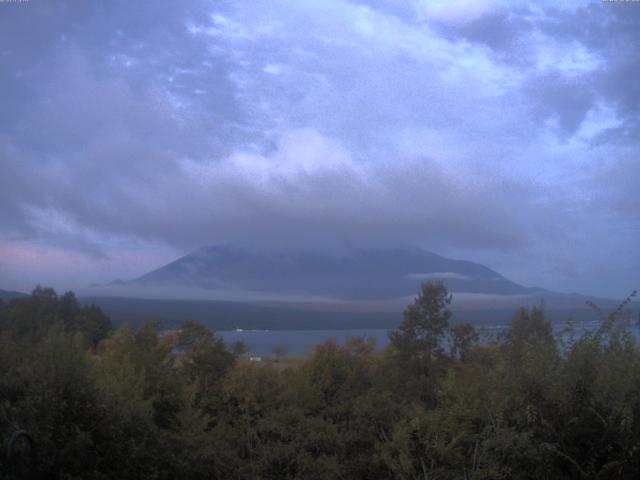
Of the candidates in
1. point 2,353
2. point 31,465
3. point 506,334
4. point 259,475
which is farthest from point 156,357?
point 506,334

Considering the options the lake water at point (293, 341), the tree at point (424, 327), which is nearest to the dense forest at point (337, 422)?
the lake water at point (293, 341)

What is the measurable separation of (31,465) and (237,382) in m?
10.6

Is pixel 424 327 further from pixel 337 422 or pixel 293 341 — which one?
pixel 337 422

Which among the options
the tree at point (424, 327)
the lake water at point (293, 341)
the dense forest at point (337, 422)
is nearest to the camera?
the dense forest at point (337, 422)

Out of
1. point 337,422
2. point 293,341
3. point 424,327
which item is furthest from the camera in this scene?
point 293,341

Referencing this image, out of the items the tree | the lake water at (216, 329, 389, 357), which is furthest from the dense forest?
the tree

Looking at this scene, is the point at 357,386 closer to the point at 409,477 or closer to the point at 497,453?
the point at 409,477

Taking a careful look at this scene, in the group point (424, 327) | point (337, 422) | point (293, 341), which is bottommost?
point (337, 422)

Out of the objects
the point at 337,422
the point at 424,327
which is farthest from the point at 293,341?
the point at 337,422

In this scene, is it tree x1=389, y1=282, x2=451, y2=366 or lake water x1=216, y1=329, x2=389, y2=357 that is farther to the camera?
tree x1=389, y1=282, x2=451, y2=366

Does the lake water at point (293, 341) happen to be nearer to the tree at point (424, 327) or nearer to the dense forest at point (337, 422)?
the tree at point (424, 327)

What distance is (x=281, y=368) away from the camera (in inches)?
768

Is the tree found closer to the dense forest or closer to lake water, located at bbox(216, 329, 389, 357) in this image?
lake water, located at bbox(216, 329, 389, 357)

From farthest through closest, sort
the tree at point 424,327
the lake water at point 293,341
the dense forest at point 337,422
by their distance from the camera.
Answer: the tree at point 424,327 → the lake water at point 293,341 → the dense forest at point 337,422
